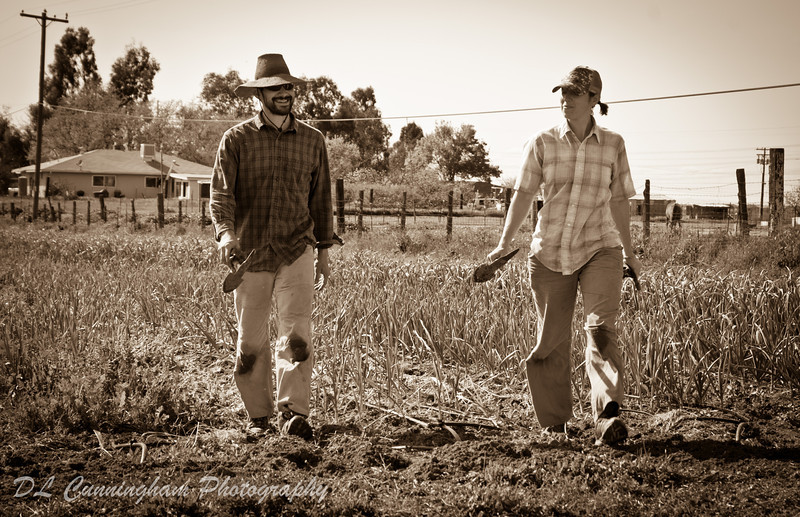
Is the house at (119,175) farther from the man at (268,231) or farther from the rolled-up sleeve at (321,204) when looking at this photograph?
the man at (268,231)

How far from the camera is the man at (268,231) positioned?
399cm

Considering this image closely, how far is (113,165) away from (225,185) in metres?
55.2

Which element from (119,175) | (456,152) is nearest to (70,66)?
(119,175)

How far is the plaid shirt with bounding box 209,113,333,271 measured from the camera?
4012 mm

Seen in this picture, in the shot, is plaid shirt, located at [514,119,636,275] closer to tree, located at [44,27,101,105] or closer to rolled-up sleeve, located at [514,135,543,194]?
rolled-up sleeve, located at [514,135,543,194]

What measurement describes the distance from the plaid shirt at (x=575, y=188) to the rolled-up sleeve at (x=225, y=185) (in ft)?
4.84

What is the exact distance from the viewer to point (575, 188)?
3.74 metres

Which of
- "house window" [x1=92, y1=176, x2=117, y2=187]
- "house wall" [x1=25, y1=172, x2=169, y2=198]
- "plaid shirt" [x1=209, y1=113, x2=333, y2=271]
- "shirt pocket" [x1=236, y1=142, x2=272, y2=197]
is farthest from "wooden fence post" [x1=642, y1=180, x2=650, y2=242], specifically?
"house window" [x1=92, y1=176, x2=117, y2=187]

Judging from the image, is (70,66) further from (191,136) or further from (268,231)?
(268,231)

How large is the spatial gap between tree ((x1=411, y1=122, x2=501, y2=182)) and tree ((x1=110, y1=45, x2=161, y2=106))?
25.9 metres

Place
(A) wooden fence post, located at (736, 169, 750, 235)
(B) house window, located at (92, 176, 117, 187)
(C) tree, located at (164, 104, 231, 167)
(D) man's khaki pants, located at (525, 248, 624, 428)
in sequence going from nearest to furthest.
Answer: (D) man's khaki pants, located at (525, 248, 624, 428), (A) wooden fence post, located at (736, 169, 750, 235), (B) house window, located at (92, 176, 117, 187), (C) tree, located at (164, 104, 231, 167)

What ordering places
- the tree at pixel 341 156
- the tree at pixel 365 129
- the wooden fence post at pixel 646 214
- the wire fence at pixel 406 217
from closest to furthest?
the wooden fence post at pixel 646 214, the wire fence at pixel 406 217, the tree at pixel 341 156, the tree at pixel 365 129

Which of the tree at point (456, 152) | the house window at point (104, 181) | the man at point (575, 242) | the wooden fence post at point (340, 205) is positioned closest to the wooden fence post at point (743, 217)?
the wooden fence post at point (340, 205)

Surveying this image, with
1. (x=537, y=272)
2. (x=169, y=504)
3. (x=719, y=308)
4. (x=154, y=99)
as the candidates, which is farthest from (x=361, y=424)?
(x=154, y=99)
